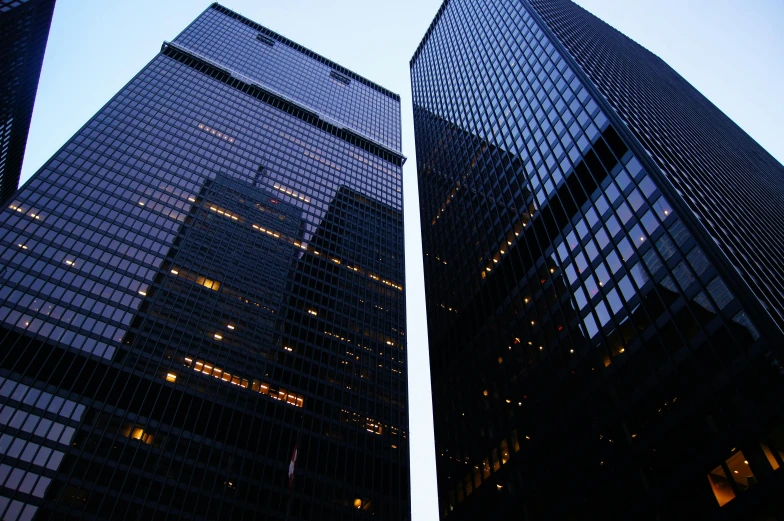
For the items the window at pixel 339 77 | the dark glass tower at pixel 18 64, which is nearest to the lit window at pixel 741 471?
the dark glass tower at pixel 18 64

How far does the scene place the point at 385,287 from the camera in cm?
11544

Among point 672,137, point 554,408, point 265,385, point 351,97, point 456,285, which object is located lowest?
point 554,408

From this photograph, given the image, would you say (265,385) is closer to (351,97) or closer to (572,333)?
(572,333)

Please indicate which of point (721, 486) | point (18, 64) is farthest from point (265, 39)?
point (721, 486)

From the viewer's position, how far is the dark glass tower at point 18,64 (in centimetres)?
8088

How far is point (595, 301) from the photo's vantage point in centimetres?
5169

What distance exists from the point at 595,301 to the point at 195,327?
5696cm

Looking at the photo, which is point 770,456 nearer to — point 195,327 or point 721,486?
point 721,486

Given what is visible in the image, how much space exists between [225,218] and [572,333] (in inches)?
2764

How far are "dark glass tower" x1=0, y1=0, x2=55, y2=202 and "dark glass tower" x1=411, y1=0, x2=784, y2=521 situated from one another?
2695 inches

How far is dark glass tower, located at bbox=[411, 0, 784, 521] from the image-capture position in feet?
122

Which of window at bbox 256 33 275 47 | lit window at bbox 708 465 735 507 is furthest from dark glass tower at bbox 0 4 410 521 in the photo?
window at bbox 256 33 275 47

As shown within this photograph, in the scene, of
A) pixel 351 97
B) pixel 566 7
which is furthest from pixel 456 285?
pixel 351 97

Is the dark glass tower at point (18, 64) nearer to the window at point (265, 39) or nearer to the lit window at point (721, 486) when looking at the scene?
the window at point (265, 39)
